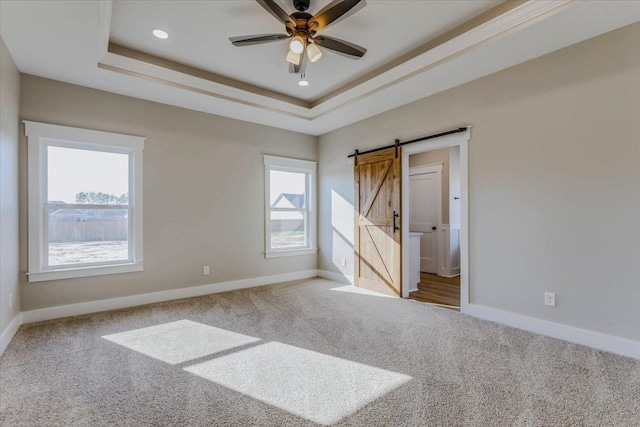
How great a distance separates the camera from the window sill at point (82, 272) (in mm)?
3424

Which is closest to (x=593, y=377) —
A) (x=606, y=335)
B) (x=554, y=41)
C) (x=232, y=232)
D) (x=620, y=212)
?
(x=606, y=335)

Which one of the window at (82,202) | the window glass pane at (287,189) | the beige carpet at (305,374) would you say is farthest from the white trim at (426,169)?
the window at (82,202)

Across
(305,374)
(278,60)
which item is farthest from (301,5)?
(305,374)

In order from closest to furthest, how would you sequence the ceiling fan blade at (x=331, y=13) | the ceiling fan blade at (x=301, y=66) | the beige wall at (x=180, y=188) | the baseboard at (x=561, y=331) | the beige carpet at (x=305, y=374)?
1. the beige carpet at (x=305, y=374)
2. the ceiling fan blade at (x=331, y=13)
3. the baseboard at (x=561, y=331)
4. the ceiling fan blade at (x=301, y=66)
5. the beige wall at (x=180, y=188)

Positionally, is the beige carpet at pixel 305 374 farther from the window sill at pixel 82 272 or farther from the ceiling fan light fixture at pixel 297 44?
the ceiling fan light fixture at pixel 297 44

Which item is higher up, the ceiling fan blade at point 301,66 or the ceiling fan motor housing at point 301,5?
the ceiling fan motor housing at point 301,5

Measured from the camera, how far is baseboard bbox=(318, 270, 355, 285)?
5270 millimetres

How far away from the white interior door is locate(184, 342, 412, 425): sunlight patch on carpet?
440 centimetres

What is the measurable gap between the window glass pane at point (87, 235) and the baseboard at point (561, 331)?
4.46 m

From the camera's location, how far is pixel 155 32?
3.02m

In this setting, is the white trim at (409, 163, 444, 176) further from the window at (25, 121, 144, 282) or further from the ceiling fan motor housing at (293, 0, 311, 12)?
the window at (25, 121, 144, 282)

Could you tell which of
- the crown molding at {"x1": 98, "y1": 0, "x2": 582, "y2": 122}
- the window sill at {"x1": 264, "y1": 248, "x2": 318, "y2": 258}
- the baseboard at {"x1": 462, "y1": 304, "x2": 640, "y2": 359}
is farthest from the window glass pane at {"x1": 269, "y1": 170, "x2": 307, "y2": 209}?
the baseboard at {"x1": 462, "y1": 304, "x2": 640, "y2": 359}

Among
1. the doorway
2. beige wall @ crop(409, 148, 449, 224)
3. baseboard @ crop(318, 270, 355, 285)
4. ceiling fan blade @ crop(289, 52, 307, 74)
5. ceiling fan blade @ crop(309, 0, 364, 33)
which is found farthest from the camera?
the doorway

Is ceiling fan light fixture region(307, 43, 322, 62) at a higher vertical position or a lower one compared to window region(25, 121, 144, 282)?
higher
